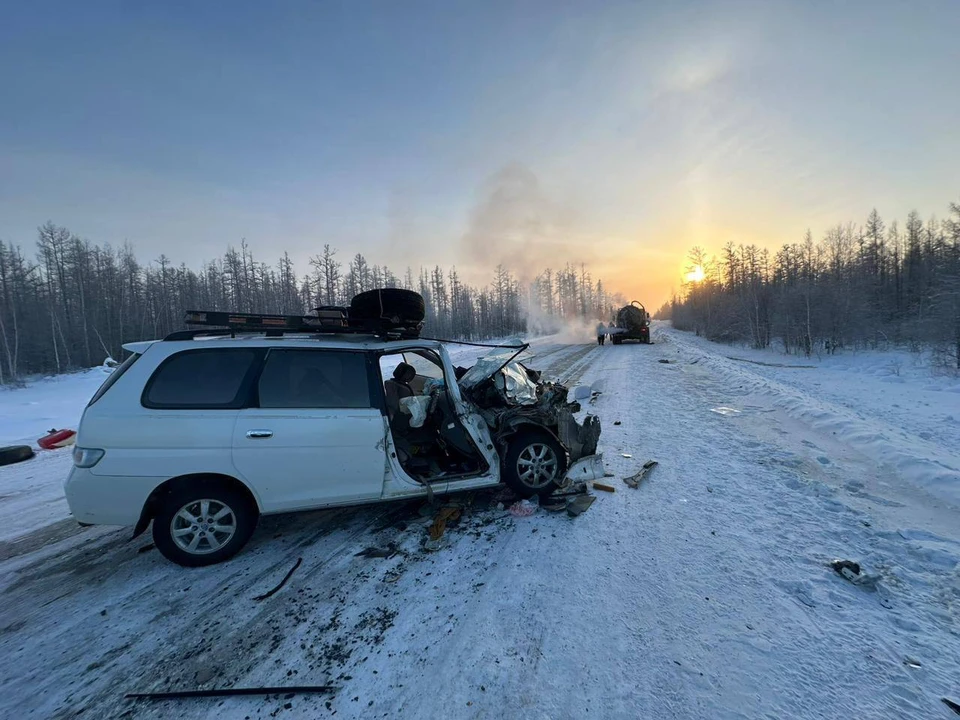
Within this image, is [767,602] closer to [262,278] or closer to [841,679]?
[841,679]

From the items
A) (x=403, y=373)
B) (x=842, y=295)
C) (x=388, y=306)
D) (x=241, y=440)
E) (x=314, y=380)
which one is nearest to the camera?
(x=241, y=440)

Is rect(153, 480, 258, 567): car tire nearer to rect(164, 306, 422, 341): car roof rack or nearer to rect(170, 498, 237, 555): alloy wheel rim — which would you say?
rect(170, 498, 237, 555): alloy wheel rim

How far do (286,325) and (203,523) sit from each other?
1.83m

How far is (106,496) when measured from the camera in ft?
9.84

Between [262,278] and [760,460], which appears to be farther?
[262,278]

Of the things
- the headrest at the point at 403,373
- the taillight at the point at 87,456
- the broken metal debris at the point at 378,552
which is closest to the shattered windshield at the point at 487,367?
the headrest at the point at 403,373

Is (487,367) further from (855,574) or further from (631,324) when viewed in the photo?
(631,324)

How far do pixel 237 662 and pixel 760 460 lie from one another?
19.7ft

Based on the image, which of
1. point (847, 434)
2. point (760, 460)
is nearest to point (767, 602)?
point (760, 460)

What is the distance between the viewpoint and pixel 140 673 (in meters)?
2.26

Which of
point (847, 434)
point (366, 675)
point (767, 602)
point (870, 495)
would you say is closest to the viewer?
point (366, 675)

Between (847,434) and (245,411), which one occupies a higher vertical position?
(245,411)

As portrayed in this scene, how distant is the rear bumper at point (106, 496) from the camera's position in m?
2.97

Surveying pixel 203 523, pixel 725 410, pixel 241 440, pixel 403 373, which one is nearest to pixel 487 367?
pixel 403 373
